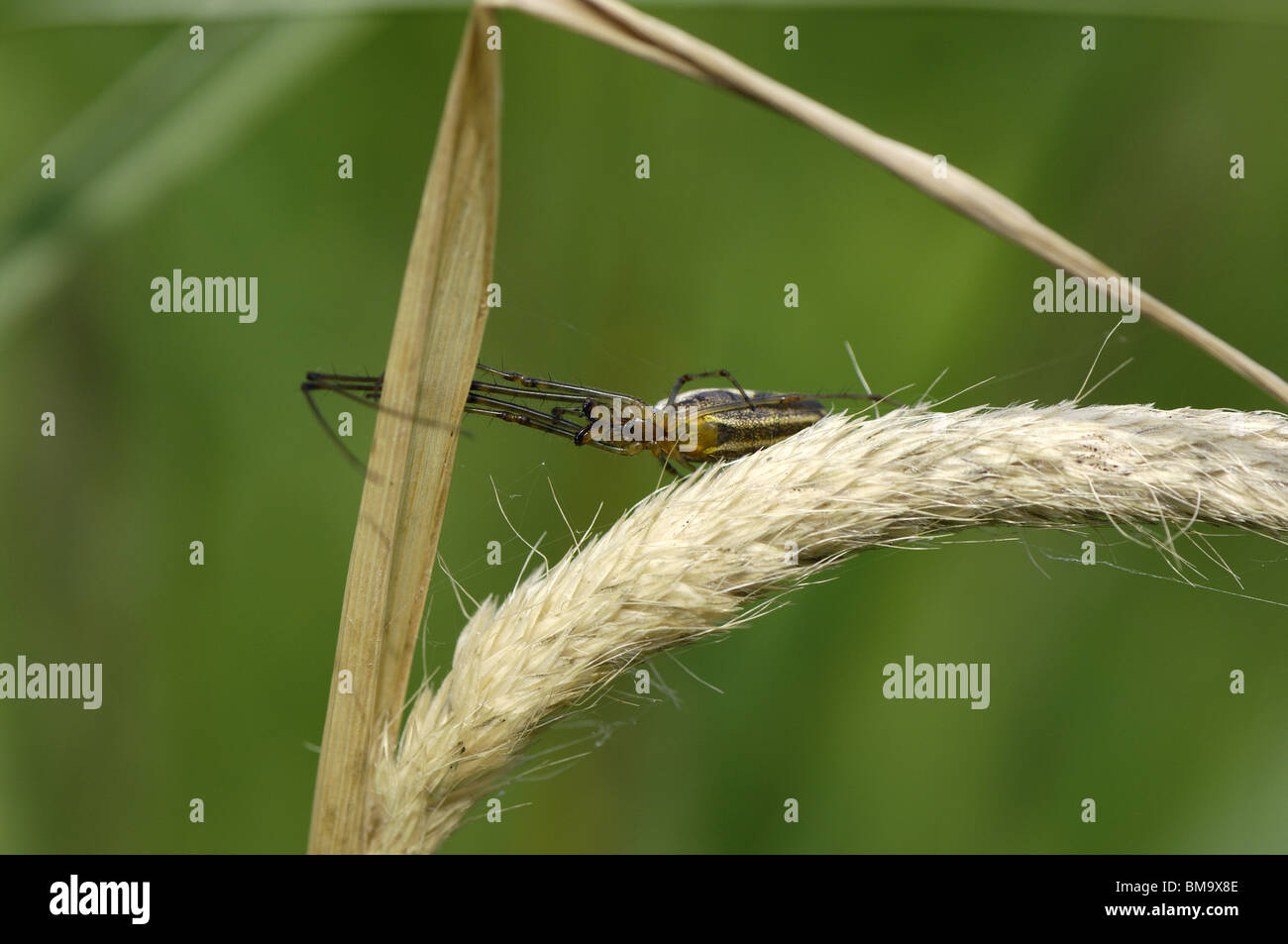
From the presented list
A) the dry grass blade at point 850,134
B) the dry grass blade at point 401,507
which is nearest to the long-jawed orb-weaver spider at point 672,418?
the dry grass blade at point 401,507

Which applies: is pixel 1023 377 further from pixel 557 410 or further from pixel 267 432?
pixel 267 432

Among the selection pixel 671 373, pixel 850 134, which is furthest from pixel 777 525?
pixel 671 373

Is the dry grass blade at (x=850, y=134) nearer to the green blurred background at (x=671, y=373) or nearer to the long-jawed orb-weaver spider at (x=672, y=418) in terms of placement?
the long-jawed orb-weaver spider at (x=672, y=418)

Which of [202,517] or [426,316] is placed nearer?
[426,316]

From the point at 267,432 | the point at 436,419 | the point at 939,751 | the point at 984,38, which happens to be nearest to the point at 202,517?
the point at 267,432

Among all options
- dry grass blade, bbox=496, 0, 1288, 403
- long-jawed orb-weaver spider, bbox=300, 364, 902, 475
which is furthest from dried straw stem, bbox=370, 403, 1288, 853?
long-jawed orb-weaver spider, bbox=300, 364, 902, 475

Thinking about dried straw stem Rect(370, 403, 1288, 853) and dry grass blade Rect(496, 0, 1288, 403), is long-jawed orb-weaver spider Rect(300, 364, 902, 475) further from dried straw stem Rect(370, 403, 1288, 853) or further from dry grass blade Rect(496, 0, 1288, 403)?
dry grass blade Rect(496, 0, 1288, 403)

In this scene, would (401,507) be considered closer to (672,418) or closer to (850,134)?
(672,418)
